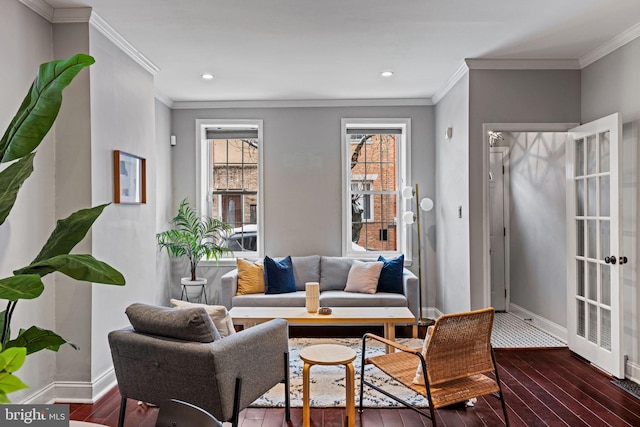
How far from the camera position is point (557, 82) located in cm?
429

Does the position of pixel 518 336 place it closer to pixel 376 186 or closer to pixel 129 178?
pixel 376 186

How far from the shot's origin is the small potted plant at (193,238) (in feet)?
17.3

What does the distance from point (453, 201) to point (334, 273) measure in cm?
161

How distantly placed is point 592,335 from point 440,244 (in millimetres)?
1985

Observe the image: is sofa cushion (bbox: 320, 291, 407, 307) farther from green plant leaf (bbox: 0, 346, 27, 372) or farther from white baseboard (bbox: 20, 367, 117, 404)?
green plant leaf (bbox: 0, 346, 27, 372)

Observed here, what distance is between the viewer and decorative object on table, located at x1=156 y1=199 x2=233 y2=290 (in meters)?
5.26

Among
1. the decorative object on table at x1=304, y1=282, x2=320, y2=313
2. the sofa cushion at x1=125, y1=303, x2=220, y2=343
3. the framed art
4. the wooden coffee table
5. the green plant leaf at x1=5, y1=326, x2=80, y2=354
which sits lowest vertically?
the wooden coffee table

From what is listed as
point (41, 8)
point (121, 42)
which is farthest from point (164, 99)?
point (41, 8)

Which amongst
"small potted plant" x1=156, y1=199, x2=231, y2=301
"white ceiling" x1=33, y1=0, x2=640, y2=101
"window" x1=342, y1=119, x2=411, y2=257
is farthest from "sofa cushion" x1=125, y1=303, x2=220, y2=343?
"window" x1=342, y1=119, x2=411, y2=257

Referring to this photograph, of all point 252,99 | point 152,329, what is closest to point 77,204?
point 152,329

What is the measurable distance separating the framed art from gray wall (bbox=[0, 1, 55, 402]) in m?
0.46

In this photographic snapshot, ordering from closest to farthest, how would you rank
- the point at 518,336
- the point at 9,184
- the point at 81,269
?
the point at 81,269 < the point at 9,184 < the point at 518,336

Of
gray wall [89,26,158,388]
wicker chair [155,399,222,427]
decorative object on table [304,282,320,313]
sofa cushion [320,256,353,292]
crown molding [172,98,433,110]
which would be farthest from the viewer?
crown molding [172,98,433,110]

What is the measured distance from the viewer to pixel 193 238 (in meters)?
5.24
